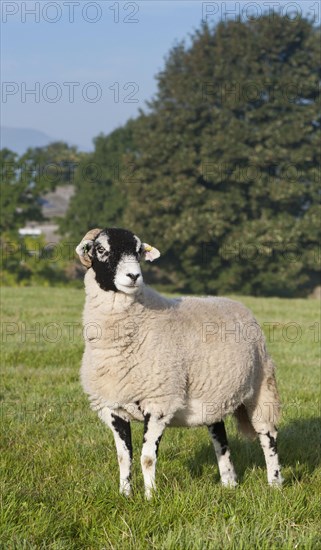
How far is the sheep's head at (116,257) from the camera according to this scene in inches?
221

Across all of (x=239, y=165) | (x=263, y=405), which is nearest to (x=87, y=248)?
(x=263, y=405)

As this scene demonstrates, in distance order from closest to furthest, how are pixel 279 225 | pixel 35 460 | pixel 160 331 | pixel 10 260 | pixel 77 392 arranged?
pixel 160 331, pixel 35 460, pixel 77 392, pixel 279 225, pixel 10 260

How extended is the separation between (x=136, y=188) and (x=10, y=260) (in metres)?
8.67

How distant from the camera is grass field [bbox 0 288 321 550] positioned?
462 cm

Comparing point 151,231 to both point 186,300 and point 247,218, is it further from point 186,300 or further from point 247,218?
point 186,300

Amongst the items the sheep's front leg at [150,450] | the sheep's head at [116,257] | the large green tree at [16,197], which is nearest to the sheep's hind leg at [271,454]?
the sheep's front leg at [150,450]

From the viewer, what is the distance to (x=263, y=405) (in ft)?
22.1

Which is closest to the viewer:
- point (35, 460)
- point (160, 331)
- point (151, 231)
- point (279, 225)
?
point (160, 331)

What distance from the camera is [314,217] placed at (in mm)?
39594

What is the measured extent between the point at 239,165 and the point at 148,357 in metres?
35.2

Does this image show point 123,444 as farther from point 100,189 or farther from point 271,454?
point 100,189

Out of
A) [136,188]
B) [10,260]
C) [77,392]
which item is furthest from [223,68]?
[77,392]

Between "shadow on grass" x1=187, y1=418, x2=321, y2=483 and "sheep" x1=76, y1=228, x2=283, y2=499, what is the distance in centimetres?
40

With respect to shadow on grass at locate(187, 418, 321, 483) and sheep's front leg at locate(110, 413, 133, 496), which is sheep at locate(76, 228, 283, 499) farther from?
shadow on grass at locate(187, 418, 321, 483)
